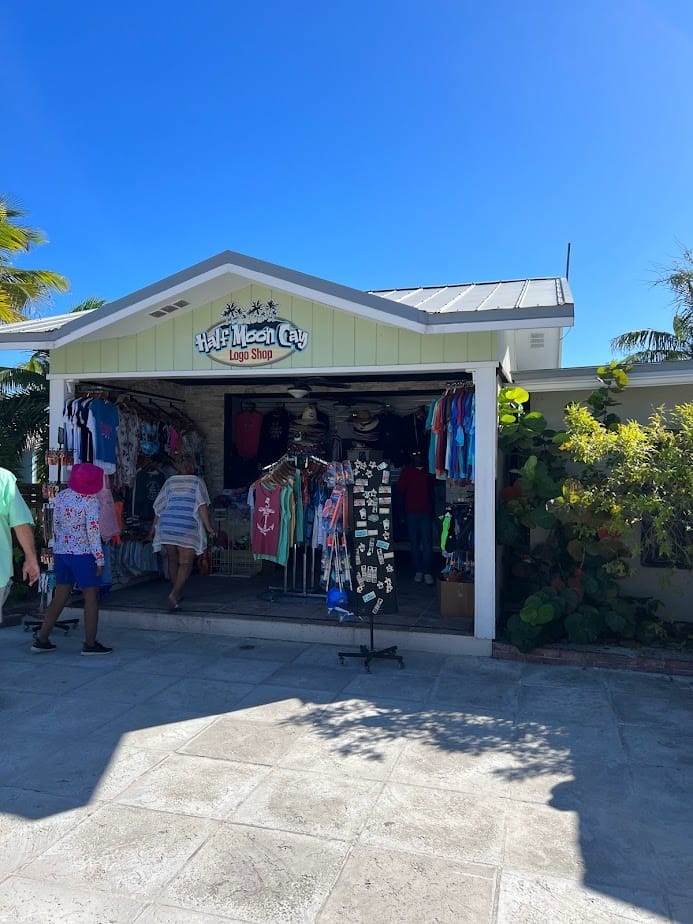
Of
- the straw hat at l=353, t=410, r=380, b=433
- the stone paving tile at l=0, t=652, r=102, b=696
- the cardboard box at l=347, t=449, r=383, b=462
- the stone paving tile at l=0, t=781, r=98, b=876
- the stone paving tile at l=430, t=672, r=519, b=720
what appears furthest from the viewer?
the straw hat at l=353, t=410, r=380, b=433

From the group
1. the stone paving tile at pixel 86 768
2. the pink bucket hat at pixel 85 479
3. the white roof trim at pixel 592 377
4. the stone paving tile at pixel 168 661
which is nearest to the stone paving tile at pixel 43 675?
the stone paving tile at pixel 168 661

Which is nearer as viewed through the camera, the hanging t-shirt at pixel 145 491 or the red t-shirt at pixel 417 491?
the hanging t-shirt at pixel 145 491

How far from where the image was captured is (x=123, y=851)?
11.4 ft

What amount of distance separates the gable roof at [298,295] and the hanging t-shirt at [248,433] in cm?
313

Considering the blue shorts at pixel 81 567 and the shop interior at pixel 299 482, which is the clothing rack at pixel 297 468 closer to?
the shop interior at pixel 299 482

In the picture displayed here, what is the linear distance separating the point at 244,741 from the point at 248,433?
6.38m

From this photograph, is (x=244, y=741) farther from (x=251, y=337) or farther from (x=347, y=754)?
(x=251, y=337)

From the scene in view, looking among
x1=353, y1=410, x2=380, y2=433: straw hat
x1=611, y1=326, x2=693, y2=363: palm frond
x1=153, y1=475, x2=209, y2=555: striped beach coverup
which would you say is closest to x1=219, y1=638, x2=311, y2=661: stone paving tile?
x1=153, y1=475, x2=209, y2=555: striped beach coverup

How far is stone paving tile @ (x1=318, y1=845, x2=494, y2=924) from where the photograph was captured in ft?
9.85

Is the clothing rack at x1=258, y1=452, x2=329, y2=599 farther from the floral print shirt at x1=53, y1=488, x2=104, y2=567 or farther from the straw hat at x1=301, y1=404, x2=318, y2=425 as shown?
the floral print shirt at x1=53, y1=488, x2=104, y2=567

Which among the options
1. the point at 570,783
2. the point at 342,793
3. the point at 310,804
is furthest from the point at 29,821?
the point at 570,783

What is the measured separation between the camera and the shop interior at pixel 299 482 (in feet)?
23.7

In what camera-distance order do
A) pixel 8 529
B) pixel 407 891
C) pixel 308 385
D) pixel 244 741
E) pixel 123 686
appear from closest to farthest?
pixel 407 891
pixel 244 741
pixel 8 529
pixel 123 686
pixel 308 385

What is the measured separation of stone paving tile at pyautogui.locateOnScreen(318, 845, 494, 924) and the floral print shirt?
4.16m
